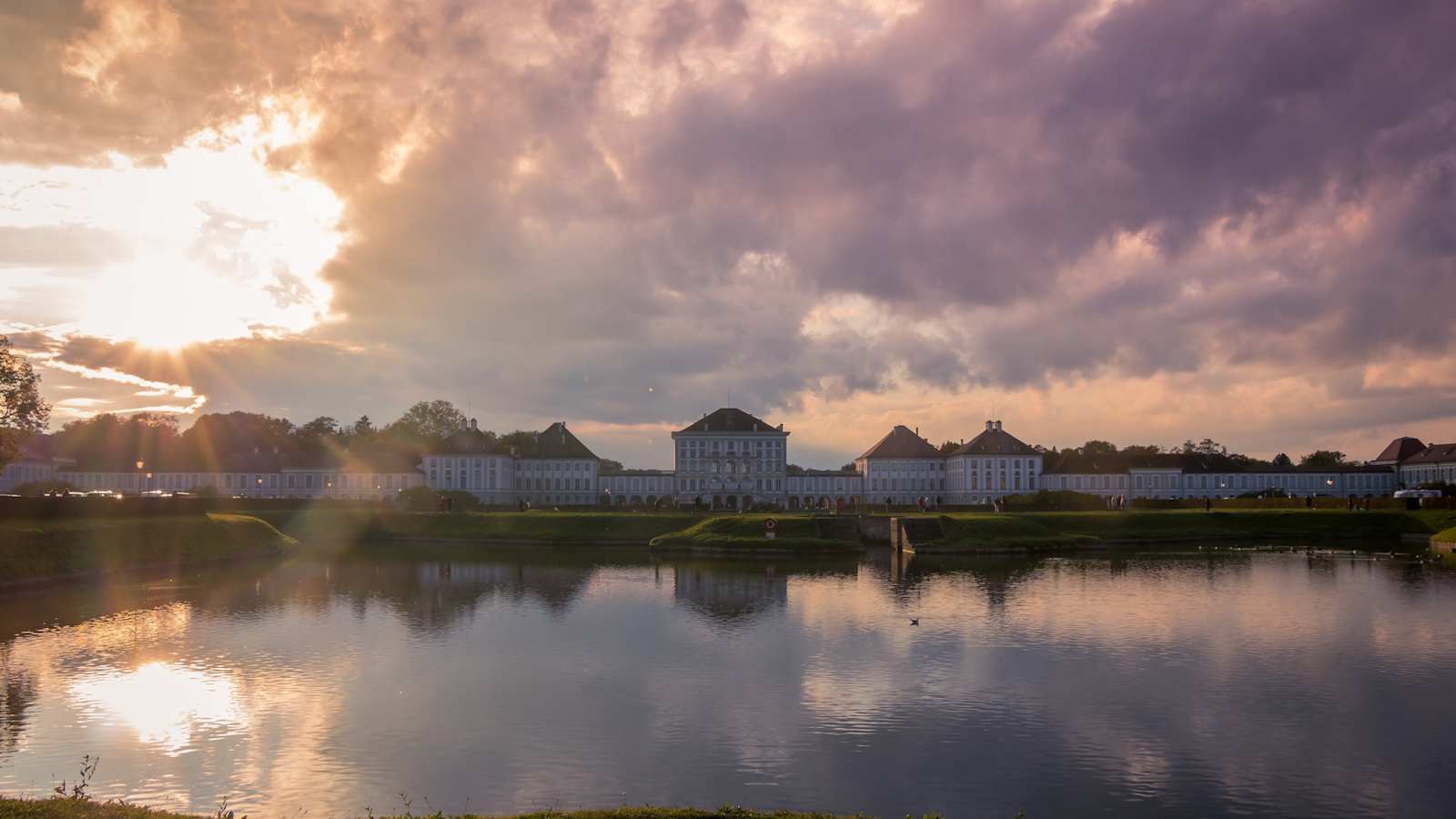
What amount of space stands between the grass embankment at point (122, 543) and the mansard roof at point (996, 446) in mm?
79026

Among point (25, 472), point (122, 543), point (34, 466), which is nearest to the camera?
point (122, 543)

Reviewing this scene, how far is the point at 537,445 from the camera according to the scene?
409 feet

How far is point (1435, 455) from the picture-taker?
119m

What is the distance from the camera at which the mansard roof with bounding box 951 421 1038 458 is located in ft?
395

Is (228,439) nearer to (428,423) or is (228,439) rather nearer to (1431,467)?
(428,423)

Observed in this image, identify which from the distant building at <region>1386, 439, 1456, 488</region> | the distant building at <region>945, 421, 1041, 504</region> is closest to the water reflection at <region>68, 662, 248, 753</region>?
A: the distant building at <region>945, 421, 1041, 504</region>

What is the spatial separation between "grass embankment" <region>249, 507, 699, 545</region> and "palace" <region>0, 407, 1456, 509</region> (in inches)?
1461

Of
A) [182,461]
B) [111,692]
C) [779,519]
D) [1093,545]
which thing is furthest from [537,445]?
[111,692]

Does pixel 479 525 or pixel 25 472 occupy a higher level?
pixel 25 472

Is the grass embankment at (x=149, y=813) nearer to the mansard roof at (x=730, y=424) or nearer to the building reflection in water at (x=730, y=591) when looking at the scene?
the building reflection in water at (x=730, y=591)

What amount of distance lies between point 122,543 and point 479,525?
90.4 ft

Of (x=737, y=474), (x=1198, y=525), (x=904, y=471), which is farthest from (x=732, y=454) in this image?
(x=1198, y=525)

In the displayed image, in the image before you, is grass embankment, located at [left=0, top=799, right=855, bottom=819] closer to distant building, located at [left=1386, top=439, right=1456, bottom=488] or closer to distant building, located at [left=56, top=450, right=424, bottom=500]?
distant building, located at [left=56, top=450, right=424, bottom=500]

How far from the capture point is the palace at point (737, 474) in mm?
118375
